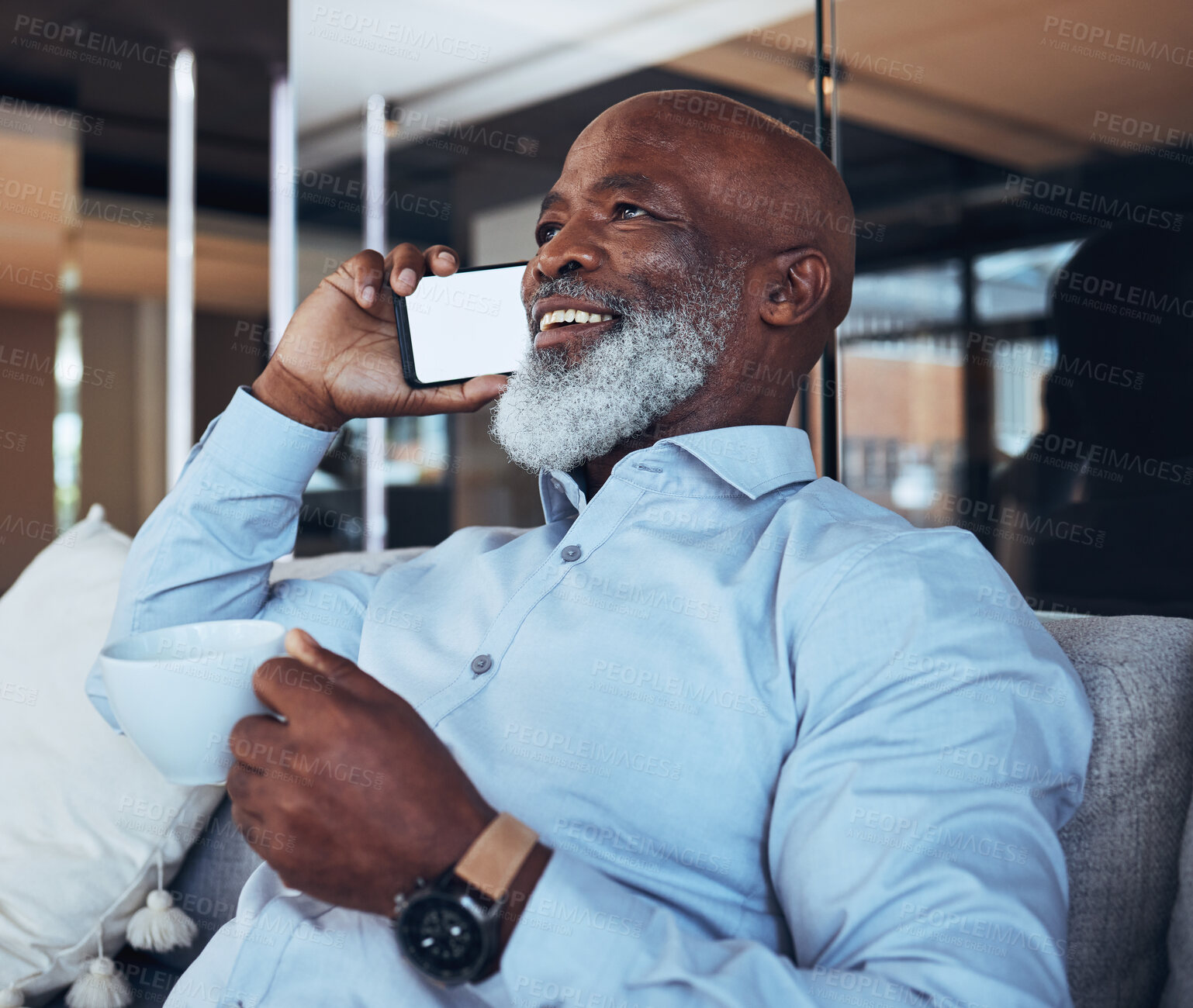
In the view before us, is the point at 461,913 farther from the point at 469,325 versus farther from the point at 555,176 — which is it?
the point at 555,176

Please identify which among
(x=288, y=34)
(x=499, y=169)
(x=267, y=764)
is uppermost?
(x=288, y=34)

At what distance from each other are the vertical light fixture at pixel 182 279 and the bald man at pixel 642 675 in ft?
11.0

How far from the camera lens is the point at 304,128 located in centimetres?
369

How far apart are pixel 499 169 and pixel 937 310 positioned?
68.5 inches

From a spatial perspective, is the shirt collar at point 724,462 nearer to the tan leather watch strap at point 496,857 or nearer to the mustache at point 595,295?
the mustache at point 595,295

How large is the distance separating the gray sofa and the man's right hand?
2.55 feet

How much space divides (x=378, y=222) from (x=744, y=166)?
2790 mm

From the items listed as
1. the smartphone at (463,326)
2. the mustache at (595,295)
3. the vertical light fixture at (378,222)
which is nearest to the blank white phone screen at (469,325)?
the smartphone at (463,326)

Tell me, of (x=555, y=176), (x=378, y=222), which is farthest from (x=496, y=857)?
(x=378, y=222)

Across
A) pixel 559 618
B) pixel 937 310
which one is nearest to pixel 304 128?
pixel 937 310

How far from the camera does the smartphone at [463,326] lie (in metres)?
1.27

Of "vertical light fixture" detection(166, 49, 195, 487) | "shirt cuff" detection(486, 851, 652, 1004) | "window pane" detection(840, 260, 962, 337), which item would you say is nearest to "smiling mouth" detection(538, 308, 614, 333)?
"shirt cuff" detection(486, 851, 652, 1004)

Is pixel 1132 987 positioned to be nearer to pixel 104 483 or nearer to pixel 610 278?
pixel 610 278

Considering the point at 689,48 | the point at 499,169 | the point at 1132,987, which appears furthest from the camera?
the point at 499,169
